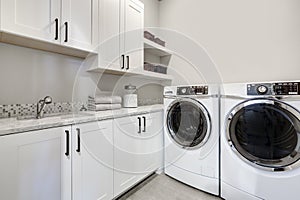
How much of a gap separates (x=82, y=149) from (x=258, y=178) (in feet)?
4.76

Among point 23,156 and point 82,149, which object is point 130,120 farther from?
point 23,156

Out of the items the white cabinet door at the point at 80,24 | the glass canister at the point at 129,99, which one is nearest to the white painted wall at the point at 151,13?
the glass canister at the point at 129,99

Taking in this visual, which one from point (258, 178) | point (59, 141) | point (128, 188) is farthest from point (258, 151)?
point (59, 141)

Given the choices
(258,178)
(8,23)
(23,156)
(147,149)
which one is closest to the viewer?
(23,156)

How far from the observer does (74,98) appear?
1.78 metres

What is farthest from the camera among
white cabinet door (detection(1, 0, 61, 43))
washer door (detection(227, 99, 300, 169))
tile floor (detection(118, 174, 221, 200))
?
tile floor (detection(118, 174, 221, 200))

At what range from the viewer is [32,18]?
3.99 feet

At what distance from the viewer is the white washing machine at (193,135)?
5.75ft

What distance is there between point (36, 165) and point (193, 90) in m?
1.51

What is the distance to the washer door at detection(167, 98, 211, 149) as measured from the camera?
5.97ft

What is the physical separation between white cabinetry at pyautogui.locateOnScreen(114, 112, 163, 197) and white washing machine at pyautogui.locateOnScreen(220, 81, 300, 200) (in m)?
→ 0.77

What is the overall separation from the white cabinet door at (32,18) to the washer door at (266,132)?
5.53 feet

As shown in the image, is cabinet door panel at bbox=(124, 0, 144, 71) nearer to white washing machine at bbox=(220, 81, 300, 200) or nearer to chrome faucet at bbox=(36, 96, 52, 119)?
chrome faucet at bbox=(36, 96, 52, 119)

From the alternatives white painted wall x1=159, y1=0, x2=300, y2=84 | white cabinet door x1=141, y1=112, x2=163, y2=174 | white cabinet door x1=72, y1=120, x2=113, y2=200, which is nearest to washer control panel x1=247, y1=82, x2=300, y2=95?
white painted wall x1=159, y1=0, x2=300, y2=84
